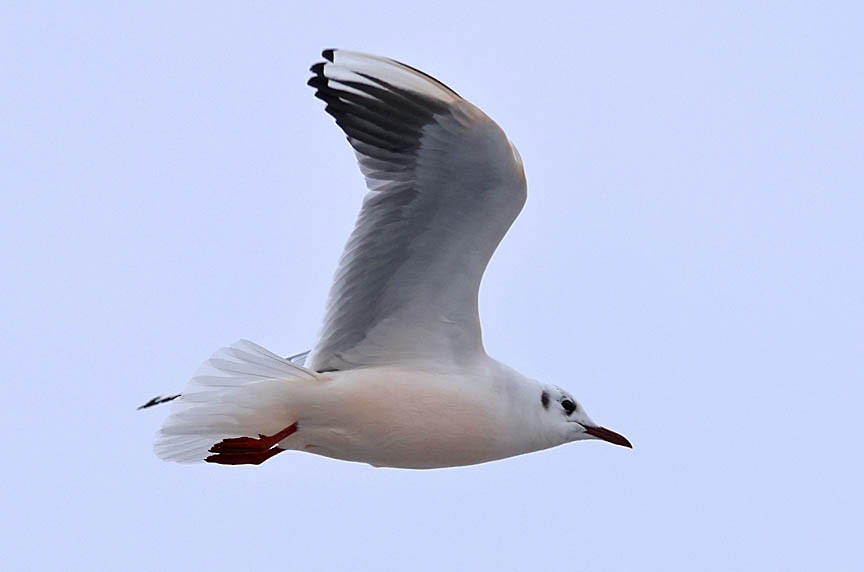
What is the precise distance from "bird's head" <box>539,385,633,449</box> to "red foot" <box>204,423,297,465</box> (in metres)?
1.37

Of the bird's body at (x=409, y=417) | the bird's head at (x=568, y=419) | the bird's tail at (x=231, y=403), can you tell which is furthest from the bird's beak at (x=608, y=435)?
the bird's tail at (x=231, y=403)

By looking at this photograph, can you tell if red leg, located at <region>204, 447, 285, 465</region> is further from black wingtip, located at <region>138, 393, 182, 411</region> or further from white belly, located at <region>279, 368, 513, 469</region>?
black wingtip, located at <region>138, 393, 182, 411</region>

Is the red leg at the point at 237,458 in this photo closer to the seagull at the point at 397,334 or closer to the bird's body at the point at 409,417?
the seagull at the point at 397,334

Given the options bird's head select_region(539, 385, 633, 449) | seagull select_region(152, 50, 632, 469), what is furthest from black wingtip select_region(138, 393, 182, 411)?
bird's head select_region(539, 385, 633, 449)

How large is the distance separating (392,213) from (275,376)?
861 mm

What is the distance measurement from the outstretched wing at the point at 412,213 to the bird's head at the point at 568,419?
54 cm

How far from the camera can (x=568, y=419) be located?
28.9ft

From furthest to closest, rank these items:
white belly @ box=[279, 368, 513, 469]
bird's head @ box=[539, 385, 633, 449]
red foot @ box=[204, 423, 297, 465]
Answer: bird's head @ box=[539, 385, 633, 449]
white belly @ box=[279, 368, 513, 469]
red foot @ box=[204, 423, 297, 465]

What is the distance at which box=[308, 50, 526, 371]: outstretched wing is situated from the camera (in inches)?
302

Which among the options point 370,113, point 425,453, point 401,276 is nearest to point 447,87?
point 370,113

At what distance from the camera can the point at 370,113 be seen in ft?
25.6

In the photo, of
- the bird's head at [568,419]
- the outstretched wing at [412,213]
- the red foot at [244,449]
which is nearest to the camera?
the outstretched wing at [412,213]

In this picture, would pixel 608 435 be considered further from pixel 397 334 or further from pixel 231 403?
pixel 231 403

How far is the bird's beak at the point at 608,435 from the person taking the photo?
892 cm
